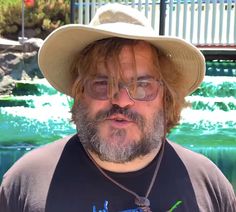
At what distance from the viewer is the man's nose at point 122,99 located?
162 centimetres

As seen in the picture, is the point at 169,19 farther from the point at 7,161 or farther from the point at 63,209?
the point at 63,209

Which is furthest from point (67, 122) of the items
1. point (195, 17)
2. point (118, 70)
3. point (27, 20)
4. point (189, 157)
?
point (27, 20)

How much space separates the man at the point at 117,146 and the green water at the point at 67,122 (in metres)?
3.48

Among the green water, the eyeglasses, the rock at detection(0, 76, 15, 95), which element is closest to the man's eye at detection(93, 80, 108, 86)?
the eyeglasses

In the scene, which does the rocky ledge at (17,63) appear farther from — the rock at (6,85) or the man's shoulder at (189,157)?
the man's shoulder at (189,157)

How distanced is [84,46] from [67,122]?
624cm

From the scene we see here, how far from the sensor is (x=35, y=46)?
1132 centimetres

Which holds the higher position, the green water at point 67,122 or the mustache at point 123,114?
the mustache at point 123,114

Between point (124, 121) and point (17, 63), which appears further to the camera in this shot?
point (17, 63)

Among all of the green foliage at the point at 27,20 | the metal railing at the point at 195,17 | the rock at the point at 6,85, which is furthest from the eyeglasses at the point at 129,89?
the green foliage at the point at 27,20

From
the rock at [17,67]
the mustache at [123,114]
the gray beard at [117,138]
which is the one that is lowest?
the rock at [17,67]

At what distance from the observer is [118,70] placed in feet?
5.41

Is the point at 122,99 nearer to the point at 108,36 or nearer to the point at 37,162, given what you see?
the point at 108,36

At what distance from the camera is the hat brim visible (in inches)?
63.2
